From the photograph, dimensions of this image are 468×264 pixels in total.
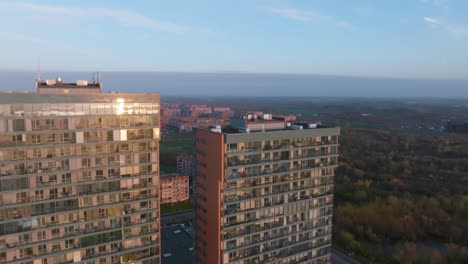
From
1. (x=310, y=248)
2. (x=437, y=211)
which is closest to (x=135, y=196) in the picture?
(x=310, y=248)

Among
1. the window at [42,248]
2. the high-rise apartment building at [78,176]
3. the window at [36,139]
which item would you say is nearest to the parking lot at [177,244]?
the high-rise apartment building at [78,176]

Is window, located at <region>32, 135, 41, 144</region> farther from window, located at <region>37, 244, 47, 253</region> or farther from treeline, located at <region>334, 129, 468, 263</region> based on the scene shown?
treeline, located at <region>334, 129, 468, 263</region>

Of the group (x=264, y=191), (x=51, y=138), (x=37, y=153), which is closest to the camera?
(x=37, y=153)

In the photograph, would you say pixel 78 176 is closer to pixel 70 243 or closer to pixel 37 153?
pixel 37 153

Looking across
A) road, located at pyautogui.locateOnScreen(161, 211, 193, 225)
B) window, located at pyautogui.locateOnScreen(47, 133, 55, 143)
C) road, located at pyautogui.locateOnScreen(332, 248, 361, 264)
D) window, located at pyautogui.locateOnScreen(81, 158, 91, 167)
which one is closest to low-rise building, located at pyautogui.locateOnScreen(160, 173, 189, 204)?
road, located at pyautogui.locateOnScreen(161, 211, 193, 225)

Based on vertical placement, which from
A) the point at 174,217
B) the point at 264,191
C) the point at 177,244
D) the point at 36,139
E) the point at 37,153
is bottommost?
the point at 177,244

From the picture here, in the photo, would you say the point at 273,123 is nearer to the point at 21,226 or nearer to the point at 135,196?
the point at 135,196

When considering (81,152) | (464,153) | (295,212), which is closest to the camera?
(81,152)

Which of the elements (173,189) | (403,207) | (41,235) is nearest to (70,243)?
(41,235)
